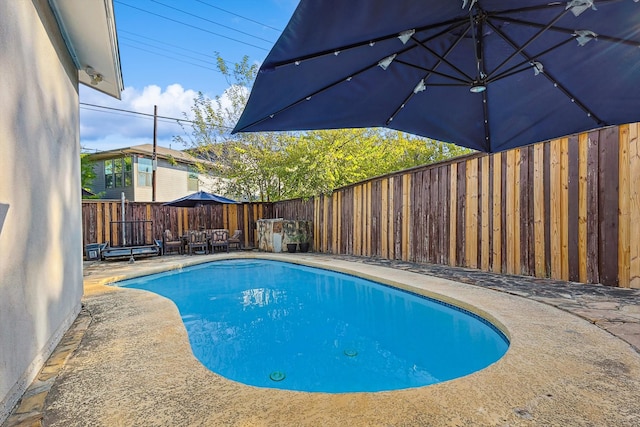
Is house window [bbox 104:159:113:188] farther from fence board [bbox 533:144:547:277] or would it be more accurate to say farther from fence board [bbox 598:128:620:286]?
fence board [bbox 598:128:620:286]

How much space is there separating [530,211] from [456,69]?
3297 millimetres

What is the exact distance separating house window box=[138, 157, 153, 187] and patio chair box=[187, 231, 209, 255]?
303 inches

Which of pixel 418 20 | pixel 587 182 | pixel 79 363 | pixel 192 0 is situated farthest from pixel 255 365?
pixel 192 0

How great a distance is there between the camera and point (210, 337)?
344cm

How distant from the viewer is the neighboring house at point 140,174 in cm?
1580

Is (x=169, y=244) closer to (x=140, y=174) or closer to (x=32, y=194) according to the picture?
(x=140, y=174)

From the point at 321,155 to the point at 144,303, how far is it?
23.5ft

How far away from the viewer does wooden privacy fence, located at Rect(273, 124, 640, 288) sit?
393cm

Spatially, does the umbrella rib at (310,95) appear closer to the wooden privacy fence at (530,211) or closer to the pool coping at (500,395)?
the pool coping at (500,395)

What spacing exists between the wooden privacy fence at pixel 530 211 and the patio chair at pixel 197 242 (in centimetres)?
548

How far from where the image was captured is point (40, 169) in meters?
2.18

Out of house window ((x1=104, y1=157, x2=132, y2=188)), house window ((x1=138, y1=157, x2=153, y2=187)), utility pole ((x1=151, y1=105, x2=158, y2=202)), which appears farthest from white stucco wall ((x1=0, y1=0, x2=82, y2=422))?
house window ((x1=104, y1=157, x2=132, y2=188))

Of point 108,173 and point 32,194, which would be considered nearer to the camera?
point 32,194

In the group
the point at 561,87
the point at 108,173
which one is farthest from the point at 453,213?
the point at 108,173
